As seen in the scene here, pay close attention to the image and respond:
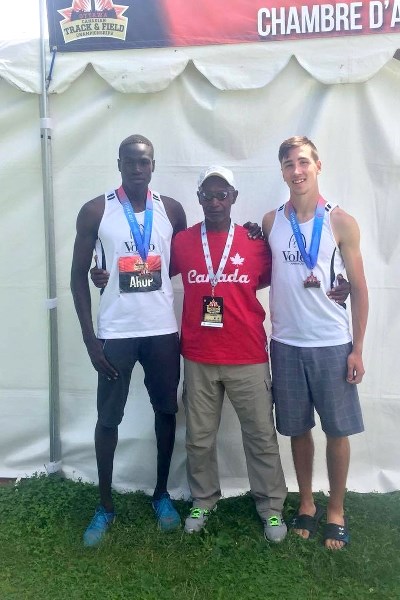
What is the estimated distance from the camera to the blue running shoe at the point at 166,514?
310 centimetres

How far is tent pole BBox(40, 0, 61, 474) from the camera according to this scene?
329cm

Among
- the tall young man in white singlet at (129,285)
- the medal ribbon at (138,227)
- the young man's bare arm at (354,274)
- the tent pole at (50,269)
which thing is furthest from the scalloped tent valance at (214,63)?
the young man's bare arm at (354,274)

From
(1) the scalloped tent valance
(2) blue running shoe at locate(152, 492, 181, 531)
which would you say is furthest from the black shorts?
(1) the scalloped tent valance

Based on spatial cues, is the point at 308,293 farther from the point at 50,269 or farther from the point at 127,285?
the point at 50,269

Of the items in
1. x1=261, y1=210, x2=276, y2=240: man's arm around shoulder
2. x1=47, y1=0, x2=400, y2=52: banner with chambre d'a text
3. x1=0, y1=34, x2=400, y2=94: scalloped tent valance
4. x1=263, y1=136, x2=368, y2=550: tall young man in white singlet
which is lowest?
x1=263, y1=136, x2=368, y2=550: tall young man in white singlet

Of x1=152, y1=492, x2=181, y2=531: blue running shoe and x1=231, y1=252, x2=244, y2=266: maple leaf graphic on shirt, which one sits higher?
x1=231, y1=252, x2=244, y2=266: maple leaf graphic on shirt

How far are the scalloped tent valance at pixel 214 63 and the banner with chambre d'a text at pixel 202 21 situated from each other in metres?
0.04

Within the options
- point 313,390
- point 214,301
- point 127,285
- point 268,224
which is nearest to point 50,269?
point 127,285

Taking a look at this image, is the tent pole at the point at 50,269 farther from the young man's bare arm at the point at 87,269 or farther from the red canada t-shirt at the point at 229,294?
the red canada t-shirt at the point at 229,294

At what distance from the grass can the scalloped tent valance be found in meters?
→ 2.40

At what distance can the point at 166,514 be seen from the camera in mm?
3152

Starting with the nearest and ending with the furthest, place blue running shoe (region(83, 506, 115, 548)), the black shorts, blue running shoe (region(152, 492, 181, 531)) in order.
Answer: the black shorts < blue running shoe (region(83, 506, 115, 548)) < blue running shoe (region(152, 492, 181, 531))

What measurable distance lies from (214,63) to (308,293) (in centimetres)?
142

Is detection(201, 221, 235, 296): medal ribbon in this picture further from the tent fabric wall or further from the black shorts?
the tent fabric wall
